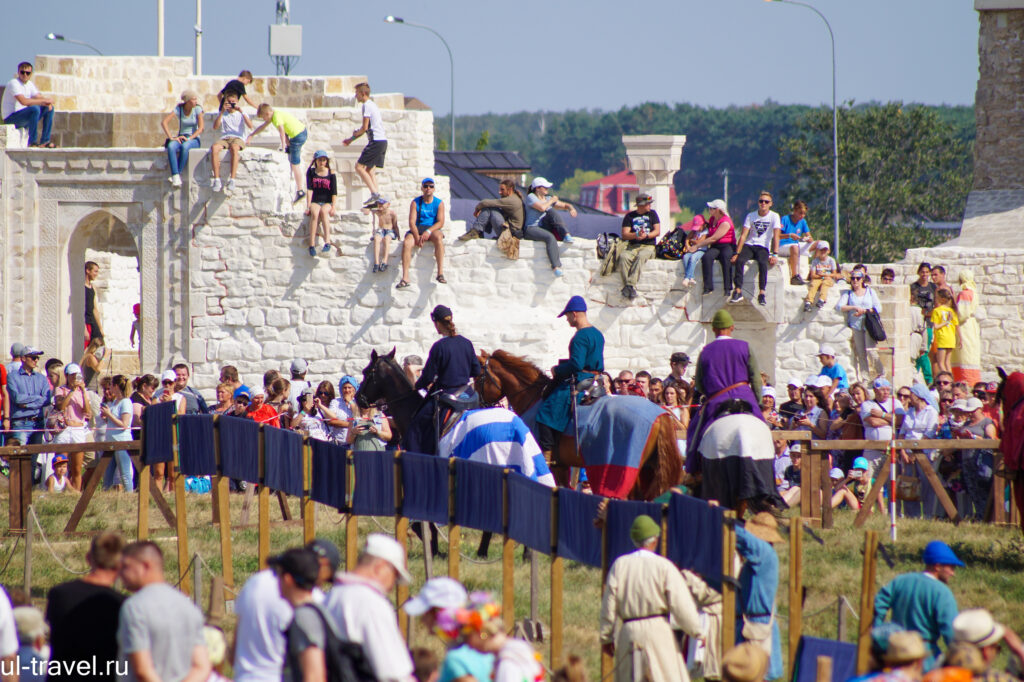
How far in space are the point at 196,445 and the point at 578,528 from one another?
4448mm

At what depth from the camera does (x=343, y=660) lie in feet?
19.9

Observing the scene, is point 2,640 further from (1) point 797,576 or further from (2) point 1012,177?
(2) point 1012,177

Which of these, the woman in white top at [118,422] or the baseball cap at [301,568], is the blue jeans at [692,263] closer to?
the woman in white top at [118,422]

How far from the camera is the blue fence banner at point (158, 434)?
39.5ft

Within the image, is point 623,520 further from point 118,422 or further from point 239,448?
point 118,422

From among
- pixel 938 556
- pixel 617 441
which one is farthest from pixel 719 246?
pixel 938 556

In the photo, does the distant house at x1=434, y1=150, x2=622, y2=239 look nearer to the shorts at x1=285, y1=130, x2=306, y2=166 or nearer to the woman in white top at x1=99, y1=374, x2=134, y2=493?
the shorts at x1=285, y1=130, x2=306, y2=166

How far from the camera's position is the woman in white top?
50.5 feet

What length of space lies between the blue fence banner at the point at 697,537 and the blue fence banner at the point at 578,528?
2.19 feet

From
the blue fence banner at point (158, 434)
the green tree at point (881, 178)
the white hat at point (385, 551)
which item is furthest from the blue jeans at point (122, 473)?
the green tree at point (881, 178)

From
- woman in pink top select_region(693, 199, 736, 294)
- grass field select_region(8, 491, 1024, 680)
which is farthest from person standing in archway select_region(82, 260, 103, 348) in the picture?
woman in pink top select_region(693, 199, 736, 294)

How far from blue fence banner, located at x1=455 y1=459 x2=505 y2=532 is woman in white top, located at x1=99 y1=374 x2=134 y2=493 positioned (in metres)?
6.56

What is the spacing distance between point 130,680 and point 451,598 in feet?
5.09

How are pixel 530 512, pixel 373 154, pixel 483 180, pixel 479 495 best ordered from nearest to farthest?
pixel 530 512 < pixel 479 495 < pixel 373 154 < pixel 483 180
